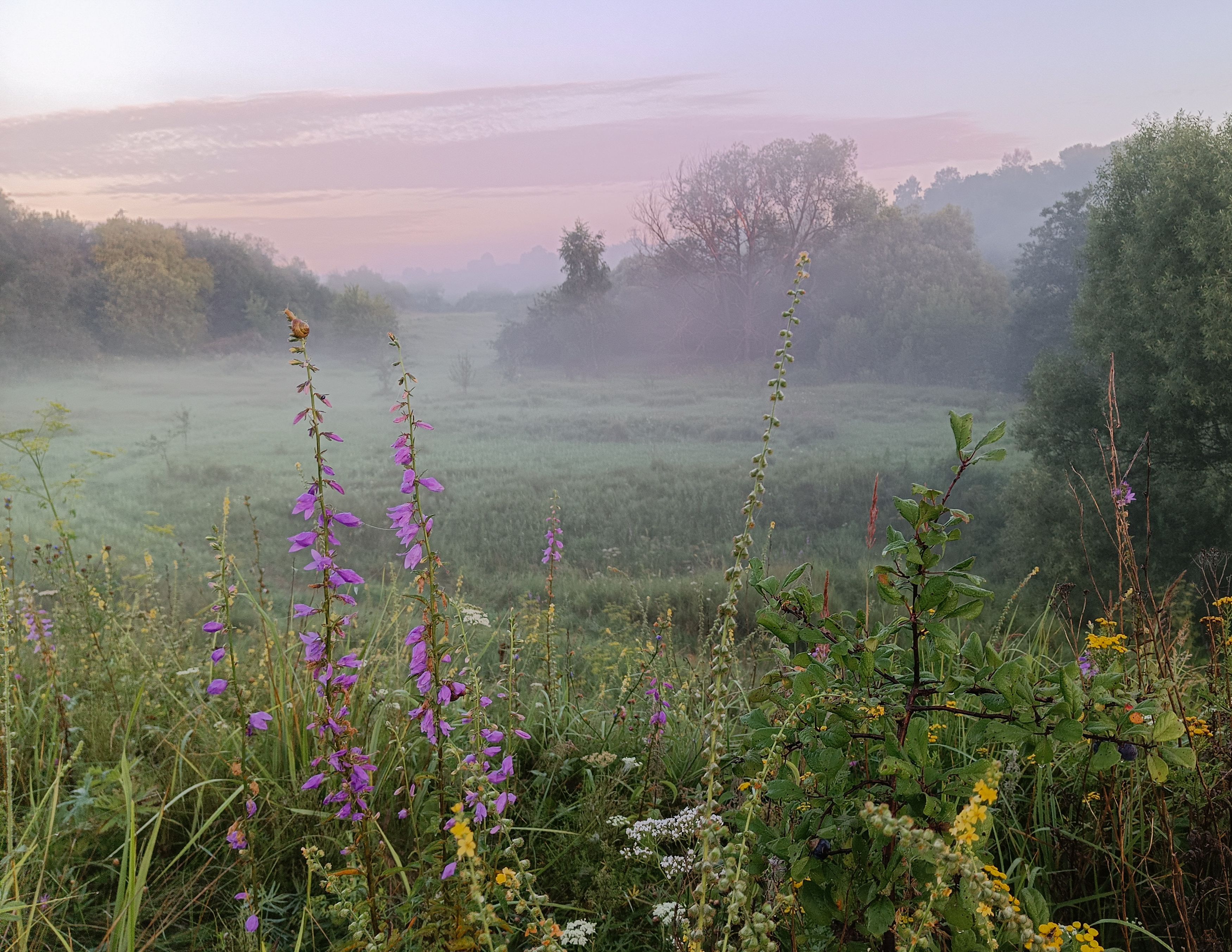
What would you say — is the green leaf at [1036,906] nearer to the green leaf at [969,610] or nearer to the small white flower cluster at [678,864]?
the green leaf at [969,610]

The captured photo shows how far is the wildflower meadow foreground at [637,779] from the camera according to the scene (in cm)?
144

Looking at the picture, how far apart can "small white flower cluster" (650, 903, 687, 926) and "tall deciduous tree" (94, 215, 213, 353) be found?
60.2 feet

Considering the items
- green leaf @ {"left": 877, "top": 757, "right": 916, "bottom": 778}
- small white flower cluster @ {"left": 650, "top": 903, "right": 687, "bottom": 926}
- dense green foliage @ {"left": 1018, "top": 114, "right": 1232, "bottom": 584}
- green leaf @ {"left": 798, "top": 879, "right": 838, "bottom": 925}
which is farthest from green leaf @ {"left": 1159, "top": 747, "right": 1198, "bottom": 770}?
dense green foliage @ {"left": 1018, "top": 114, "right": 1232, "bottom": 584}

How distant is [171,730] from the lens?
10.5 feet

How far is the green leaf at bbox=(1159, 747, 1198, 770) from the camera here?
53.5 inches

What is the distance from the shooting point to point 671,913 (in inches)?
73.8

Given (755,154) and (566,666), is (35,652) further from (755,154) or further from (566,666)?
(755,154)

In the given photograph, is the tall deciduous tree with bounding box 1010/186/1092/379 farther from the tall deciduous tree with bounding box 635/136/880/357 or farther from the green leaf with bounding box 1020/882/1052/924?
the green leaf with bounding box 1020/882/1052/924

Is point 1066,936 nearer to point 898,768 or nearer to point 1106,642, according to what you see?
point 898,768

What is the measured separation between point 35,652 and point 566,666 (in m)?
3.14

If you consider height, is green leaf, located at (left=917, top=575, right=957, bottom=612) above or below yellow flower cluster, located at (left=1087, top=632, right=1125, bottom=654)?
above

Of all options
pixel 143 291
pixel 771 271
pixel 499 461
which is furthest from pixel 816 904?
pixel 771 271

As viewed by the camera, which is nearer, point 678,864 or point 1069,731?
point 1069,731

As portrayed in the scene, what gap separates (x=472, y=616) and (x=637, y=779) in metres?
1.00
